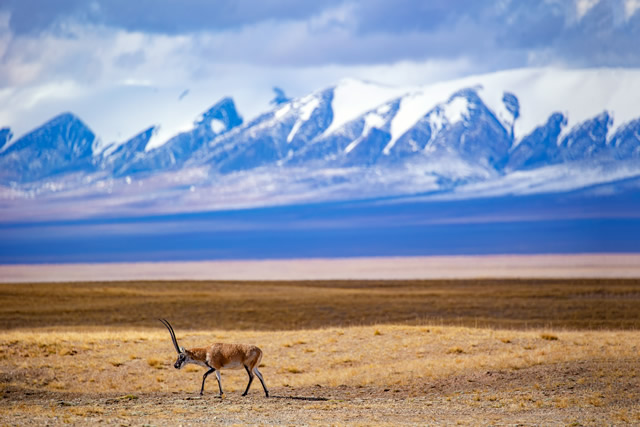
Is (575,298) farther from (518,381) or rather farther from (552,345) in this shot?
(518,381)

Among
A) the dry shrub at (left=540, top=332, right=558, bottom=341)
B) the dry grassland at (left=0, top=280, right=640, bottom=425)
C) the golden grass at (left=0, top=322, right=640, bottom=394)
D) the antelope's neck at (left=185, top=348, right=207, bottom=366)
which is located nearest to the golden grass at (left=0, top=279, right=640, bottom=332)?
the dry grassland at (left=0, top=280, right=640, bottom=425)

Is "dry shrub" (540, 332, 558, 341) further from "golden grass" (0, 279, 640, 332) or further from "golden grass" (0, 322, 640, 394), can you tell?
"golden grass" (0, 279, 640, 332)

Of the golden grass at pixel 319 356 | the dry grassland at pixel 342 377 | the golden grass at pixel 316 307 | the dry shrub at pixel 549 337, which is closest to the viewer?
the dry grassland at pixel 342 377

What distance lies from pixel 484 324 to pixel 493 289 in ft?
94.2

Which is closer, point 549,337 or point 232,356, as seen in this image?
point 232,356

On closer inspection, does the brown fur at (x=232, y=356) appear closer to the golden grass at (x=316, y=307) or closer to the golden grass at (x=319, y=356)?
the golden grass at (x=319, y=356)

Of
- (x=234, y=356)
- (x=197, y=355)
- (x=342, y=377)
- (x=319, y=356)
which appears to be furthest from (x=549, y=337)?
(x=197, y=355)

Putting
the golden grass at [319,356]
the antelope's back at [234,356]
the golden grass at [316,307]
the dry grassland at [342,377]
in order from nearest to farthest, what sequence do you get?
the dry grassland at [342,377] < the antelope's back at [234,356] < the golden grass at [319,356] < the golden grass at [316,307]

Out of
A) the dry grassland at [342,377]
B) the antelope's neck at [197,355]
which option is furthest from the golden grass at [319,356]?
the antelope's neck at [197,355]

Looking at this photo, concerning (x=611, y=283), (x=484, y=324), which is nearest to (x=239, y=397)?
(x=484, y=324)

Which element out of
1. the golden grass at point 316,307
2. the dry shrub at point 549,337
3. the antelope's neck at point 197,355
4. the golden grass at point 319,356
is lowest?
the golden grass at point 316,307

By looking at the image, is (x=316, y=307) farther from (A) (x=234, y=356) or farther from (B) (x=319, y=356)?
(A) (x=234, y=356)

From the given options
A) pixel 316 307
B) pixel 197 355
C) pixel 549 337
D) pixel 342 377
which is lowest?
pixel 316 307

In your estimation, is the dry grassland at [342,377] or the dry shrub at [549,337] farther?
the dry shrub at [549,337]
